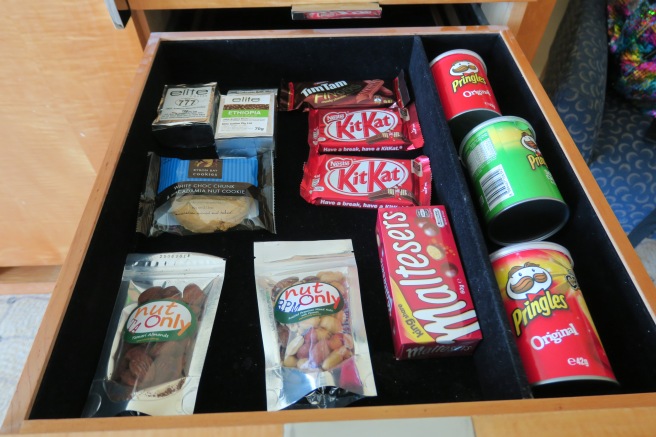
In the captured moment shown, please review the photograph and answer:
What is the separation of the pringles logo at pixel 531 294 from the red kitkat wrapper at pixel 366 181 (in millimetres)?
206

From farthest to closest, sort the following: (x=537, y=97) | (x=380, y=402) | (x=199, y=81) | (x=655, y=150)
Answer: (x=655, y=150) < (x=199, y=81) < (x=537, y=97) < (x=380, y=402)

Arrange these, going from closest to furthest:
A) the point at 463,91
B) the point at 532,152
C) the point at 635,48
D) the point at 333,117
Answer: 1. the point at 532,152
2. the point at 463,91
3. the point at 333,117
4. the point at 635,48

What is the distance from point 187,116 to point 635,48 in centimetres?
109

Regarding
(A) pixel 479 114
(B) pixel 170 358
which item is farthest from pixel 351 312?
(A) pixel 479 114

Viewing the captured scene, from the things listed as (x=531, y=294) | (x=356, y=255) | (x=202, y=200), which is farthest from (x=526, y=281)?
(x=202, y=200)

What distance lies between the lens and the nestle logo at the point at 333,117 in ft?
2.67

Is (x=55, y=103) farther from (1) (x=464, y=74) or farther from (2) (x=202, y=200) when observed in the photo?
(1) (x=464, y=74)

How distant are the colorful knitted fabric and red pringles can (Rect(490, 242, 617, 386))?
0.88 m

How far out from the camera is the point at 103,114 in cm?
91

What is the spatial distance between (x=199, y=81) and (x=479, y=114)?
50 centimetres

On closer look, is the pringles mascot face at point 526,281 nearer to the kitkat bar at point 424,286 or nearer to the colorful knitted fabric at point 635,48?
the kitkat bar at point 424,286

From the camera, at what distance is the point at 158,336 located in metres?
0.57

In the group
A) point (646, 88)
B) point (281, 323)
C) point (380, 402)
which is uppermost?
point (646, 88)

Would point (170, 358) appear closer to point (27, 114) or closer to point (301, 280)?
point (301, 280)
